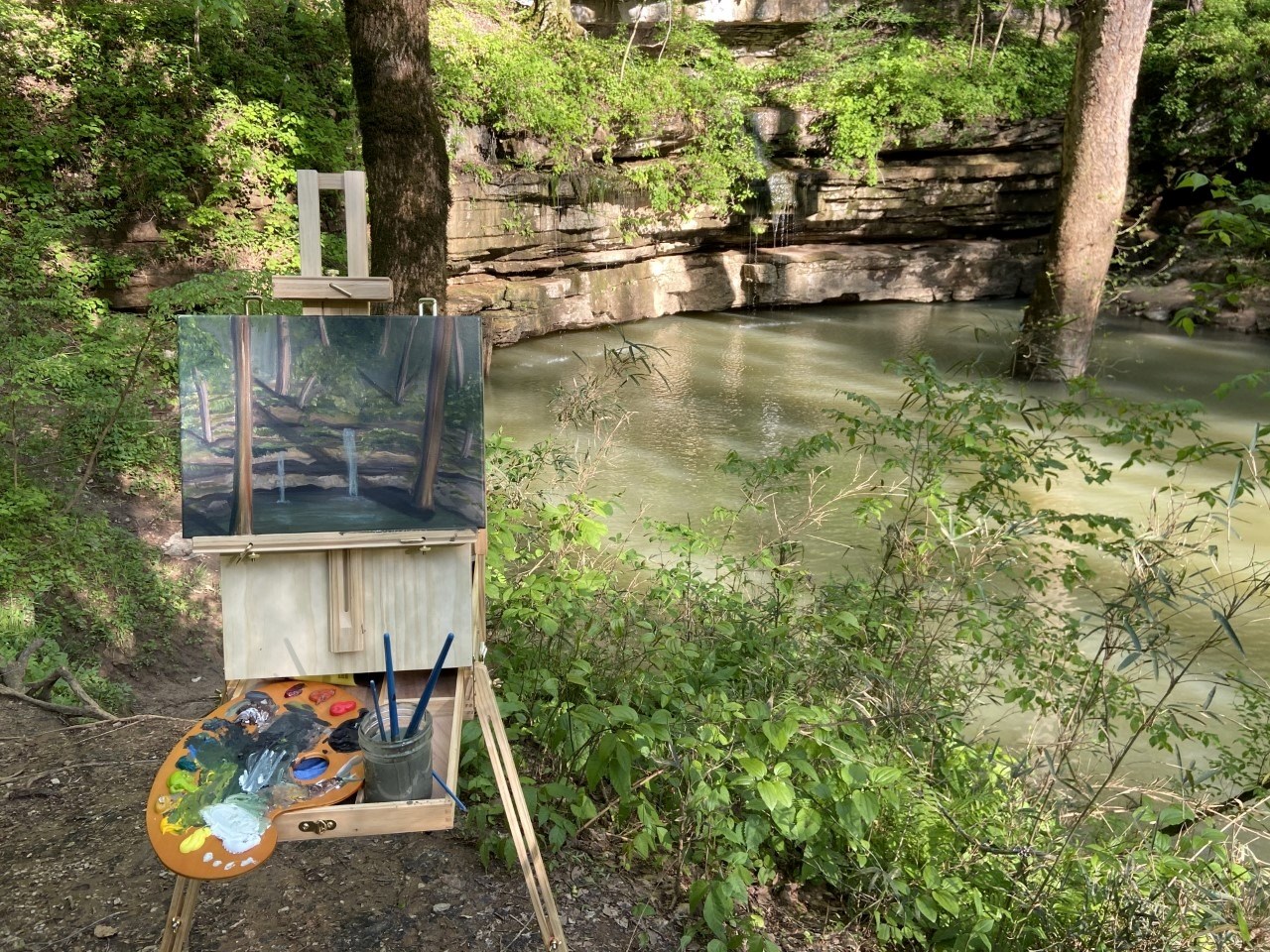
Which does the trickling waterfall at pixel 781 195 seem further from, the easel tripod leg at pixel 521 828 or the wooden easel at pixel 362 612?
the easel tripod leg at pixel 521 828

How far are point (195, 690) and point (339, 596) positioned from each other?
2489 mm

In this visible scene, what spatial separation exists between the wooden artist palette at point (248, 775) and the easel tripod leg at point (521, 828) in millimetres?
337

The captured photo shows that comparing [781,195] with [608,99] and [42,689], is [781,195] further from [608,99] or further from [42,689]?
[42,689]

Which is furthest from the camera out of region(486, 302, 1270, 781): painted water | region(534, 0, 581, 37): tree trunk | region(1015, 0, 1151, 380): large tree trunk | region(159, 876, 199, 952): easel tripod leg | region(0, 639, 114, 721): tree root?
region(534, 0, 581, 37): tree trunk

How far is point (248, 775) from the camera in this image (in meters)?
1.99

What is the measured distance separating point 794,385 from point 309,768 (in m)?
9.33

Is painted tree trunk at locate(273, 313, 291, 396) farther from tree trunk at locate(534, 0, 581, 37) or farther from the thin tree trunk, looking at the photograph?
tree trunk at locate(534, 0, 581, 37)

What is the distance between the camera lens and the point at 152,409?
661cm

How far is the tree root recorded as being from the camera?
3541 mm

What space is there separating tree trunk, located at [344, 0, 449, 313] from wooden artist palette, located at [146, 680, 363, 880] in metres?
3.10

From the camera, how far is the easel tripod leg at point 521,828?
84.7 inches

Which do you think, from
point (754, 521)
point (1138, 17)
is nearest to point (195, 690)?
point (754, 521)

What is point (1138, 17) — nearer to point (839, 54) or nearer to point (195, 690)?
point (839, 54)

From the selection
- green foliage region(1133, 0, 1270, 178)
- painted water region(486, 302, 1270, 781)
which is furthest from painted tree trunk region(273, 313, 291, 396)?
green foliage region(1133, 0, 1270, 178)
